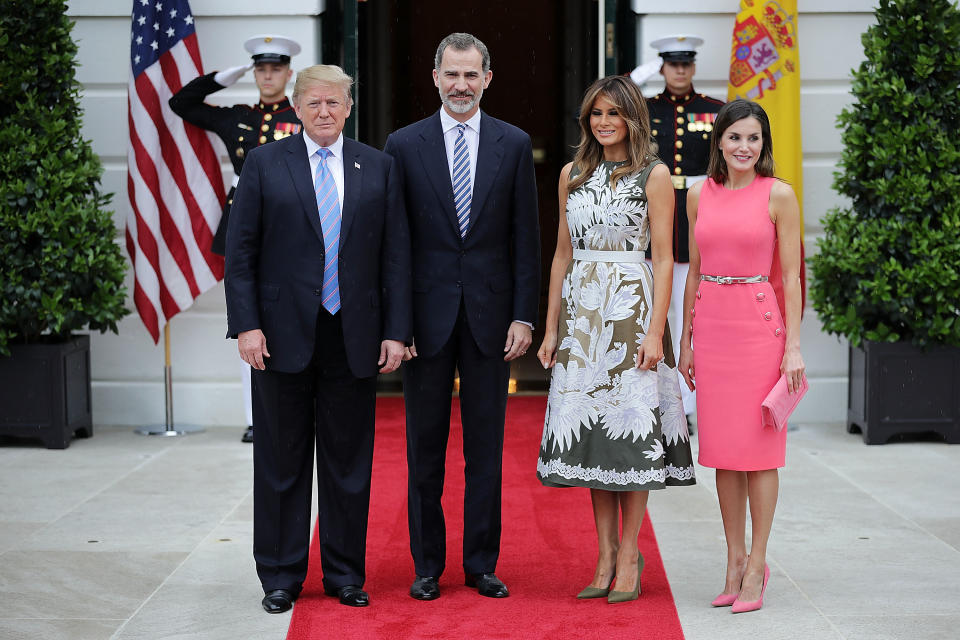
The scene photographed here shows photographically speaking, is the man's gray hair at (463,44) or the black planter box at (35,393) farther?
the black planter box at (35,393)

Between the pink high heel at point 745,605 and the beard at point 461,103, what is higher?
the beard at point 461,103

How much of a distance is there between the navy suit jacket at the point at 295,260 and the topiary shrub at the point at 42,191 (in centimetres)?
315

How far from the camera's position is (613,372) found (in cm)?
421

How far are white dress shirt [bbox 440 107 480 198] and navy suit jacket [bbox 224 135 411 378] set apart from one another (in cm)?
29

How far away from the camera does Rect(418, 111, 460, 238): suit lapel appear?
428 cm

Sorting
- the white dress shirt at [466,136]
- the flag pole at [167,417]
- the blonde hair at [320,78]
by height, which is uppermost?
the blonde hair at [320,78]

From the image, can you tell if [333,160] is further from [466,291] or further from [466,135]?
[466,291]

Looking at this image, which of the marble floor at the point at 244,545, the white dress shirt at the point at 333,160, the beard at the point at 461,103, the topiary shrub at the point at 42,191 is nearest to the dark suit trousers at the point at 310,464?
the marble floor at the point at 244,545

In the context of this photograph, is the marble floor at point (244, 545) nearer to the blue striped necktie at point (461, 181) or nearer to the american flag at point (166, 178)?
the american flag at point (166, 178)

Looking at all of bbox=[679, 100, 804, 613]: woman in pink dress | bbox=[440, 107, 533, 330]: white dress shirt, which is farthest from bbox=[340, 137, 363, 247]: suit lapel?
bbox=[679, 100, 804, 613]: woman in pink dress

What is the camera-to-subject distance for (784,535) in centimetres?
520

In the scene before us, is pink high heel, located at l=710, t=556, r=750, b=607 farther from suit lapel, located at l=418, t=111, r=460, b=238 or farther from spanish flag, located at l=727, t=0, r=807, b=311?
spanish flag, located at l=727, t=0, r=807, b=311

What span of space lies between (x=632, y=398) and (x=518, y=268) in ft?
1.94

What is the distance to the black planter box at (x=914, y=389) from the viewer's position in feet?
23.3
